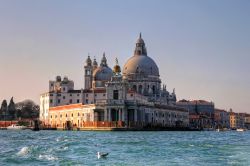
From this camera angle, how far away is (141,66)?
391ft

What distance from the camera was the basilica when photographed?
9594 cm

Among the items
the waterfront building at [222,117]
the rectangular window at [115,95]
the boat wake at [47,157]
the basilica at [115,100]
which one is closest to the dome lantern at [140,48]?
the basilica at [115,100]

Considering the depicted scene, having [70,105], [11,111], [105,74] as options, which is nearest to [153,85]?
[105,74]

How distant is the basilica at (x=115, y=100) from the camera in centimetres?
9594

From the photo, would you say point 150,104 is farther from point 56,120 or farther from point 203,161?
point 203,161

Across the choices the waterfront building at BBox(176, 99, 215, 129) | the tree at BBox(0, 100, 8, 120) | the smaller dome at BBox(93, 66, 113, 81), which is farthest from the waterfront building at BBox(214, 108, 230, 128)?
the tree at BBox(0, 100, 8, 120)

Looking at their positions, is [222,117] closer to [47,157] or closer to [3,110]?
[3,110]

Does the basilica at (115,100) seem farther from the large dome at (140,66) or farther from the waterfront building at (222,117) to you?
the waterfront building at (222,117)

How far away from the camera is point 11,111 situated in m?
146

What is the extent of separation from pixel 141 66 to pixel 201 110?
5608cm

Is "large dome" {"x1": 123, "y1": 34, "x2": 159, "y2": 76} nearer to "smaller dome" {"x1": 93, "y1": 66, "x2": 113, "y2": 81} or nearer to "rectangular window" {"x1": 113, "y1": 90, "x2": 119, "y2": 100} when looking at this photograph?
"smaller dome" {"x1": 93, "y1": 66, "x2": 113, "y2": 81}

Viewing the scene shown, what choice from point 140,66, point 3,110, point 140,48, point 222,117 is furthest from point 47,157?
point 222,117

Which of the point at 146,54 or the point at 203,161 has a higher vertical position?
the point at 146,54

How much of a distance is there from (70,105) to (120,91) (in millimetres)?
14554
